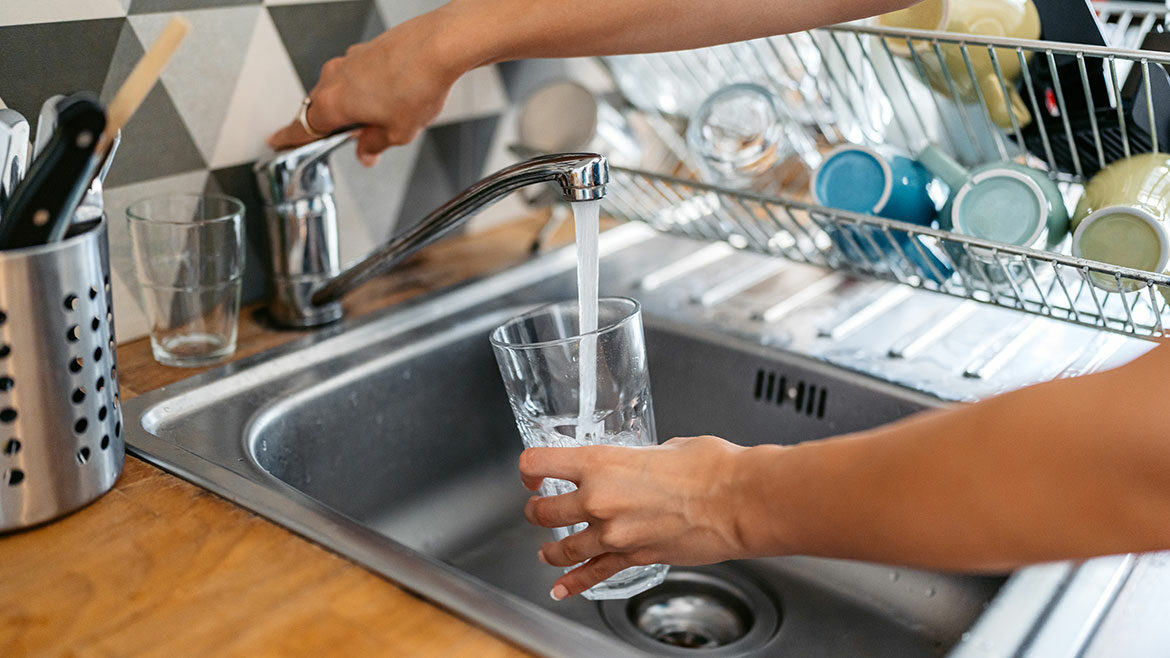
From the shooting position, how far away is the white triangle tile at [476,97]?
1211 millimetres

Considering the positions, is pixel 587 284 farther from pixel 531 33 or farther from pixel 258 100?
pixel 258 100

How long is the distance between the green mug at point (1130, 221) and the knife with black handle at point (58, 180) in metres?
0.73

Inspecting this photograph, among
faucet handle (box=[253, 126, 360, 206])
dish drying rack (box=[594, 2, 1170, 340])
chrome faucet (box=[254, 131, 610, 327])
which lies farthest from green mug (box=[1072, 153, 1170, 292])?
faucet handle (box=[253, 126, 360, 206])

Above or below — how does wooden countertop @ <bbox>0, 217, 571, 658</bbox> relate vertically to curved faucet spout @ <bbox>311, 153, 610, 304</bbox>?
below

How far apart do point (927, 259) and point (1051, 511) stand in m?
0.50

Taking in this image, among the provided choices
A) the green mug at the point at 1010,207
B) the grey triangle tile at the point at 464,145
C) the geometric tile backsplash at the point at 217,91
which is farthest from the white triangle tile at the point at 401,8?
the green mug at the point at 1010,207

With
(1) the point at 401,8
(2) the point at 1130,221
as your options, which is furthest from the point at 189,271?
(2) the point at 1130,221

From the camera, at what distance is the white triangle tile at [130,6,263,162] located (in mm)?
943

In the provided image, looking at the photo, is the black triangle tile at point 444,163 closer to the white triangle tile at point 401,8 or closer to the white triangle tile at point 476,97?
the white triangle tile at point 476,97

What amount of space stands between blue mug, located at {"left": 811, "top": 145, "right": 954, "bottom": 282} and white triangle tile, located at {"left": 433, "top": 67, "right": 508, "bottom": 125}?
48 cm

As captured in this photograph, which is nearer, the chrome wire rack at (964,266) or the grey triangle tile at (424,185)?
the chrome wire rack at (964,266)

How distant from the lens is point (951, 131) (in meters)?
1.01

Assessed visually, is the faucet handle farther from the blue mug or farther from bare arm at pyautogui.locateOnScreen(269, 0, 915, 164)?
the blue mug

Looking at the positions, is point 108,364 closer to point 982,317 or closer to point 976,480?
point 976,480
